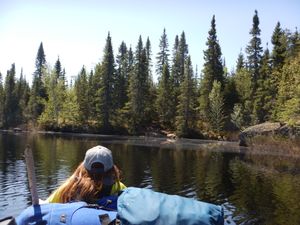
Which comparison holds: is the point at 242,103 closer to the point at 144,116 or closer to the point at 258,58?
the point at 258,58

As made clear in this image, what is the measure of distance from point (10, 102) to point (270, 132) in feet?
220

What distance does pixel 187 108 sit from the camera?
70312 mm

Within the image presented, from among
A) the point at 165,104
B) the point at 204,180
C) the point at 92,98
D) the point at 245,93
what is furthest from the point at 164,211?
the point at 92,98

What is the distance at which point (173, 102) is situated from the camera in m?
75.4

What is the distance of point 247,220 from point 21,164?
18.6 m

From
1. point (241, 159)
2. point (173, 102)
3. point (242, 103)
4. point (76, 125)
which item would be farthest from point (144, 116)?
point (241, 159)

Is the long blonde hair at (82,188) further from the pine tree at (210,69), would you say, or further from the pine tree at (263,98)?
the pine tree at (210,69)

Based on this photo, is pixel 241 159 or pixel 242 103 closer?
pixel 241 159

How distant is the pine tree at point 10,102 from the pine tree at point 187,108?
4128 centimetres

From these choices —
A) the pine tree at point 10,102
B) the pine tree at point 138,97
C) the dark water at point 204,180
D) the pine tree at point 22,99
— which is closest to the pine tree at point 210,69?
the pine tree at point 138,97

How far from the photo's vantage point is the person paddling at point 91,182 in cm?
351

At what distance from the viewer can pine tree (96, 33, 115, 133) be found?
73.8m

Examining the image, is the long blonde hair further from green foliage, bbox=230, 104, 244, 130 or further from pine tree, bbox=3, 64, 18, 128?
pine tree, bbox=3, 64, 18, 128

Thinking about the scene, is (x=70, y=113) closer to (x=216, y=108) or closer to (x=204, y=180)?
(x=216, y=108)
